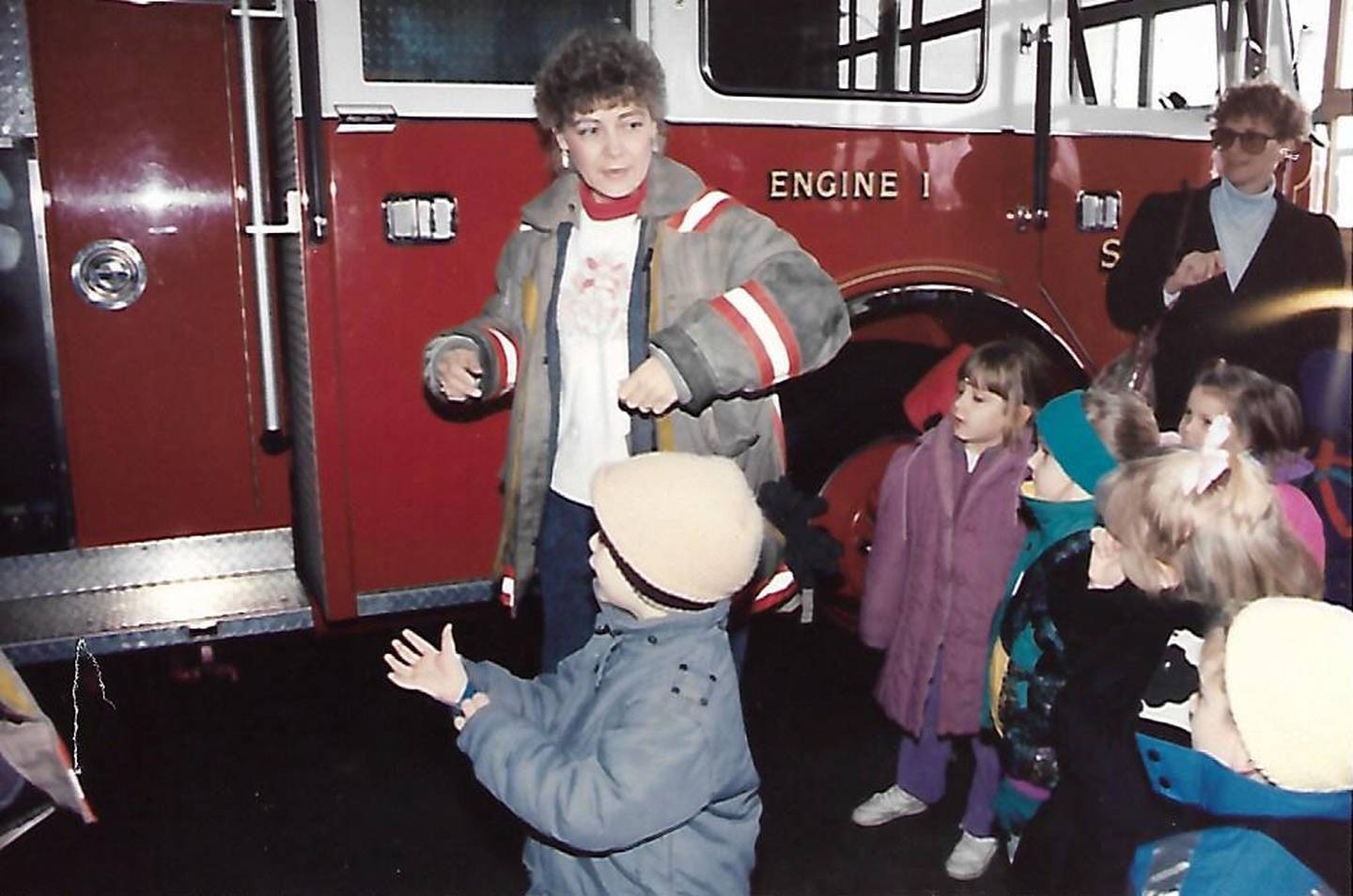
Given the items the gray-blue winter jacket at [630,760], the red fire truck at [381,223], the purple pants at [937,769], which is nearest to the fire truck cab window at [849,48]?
the red fire truck at [381,223]

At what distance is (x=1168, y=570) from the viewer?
1.64m

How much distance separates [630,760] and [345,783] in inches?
59.9

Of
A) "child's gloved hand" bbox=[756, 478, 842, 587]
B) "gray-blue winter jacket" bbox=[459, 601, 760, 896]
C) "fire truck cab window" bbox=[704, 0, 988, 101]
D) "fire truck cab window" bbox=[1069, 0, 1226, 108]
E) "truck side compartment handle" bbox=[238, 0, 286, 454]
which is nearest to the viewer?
"gray-blue winter jacket" bbox=[459, 601, 760, 896]

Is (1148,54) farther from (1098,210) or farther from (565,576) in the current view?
(565,576)

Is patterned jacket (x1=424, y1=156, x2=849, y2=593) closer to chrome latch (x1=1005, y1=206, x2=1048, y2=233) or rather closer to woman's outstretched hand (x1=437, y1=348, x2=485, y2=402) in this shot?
woman's outstretched hand (x1=437, y1=348, x2=485, y2=402)

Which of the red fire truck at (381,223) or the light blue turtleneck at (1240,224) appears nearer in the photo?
the light blue turtleneck at (1240,224)

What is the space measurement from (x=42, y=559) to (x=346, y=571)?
0.75m

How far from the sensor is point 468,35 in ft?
8.53

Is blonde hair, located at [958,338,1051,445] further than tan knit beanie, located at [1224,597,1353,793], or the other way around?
blonde hair, located at [958,338,1051,445]

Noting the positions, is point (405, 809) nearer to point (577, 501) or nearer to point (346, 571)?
point (346, 571)

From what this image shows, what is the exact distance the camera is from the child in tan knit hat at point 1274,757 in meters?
1.24

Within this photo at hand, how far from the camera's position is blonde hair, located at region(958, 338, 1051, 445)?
247 cm

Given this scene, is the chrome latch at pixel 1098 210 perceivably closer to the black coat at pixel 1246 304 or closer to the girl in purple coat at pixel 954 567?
the black coat at pixel 1246 304

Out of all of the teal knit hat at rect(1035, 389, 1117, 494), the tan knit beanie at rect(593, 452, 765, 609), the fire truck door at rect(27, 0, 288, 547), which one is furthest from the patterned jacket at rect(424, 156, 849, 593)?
the fire truck door at rect(27, 0, 288, 547)
